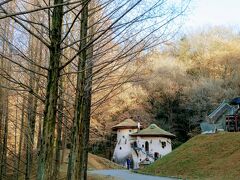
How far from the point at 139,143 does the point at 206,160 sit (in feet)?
61.8

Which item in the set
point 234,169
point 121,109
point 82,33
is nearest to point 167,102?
point 121,109

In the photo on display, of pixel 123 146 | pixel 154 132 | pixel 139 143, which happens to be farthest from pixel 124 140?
pixel 154 132

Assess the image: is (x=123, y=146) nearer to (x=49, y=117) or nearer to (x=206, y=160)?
(x=206, y=160)

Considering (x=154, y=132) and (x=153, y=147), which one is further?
Result: (x=153, y=147)

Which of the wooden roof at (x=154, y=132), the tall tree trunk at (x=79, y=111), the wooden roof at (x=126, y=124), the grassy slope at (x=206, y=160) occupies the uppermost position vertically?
the wooden roof at (x=126, y=124)

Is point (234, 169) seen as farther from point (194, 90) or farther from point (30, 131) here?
point (194, 90)

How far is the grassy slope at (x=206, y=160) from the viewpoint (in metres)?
17.3

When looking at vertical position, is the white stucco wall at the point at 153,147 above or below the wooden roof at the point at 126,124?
below

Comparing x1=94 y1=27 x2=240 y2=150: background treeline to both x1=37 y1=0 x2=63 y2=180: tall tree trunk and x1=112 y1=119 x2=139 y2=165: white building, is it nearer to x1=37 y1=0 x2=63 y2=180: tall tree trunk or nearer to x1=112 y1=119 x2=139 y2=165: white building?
x1=112 y1=119 x2=139 y2=165: white building

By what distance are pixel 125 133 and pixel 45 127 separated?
36.2 meters

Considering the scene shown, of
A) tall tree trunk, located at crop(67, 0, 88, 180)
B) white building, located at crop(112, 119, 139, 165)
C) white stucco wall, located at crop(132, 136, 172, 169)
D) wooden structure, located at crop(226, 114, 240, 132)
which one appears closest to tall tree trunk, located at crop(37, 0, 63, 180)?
tall tree trunk, located at crop(67, 0, 88, 180)

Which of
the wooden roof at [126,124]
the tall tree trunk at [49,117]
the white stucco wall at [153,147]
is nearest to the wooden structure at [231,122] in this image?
the white stucco wall at [153,147]

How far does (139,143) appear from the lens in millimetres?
38406

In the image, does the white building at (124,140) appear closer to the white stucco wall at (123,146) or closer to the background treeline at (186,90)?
the white stucco wall at (123,146)
